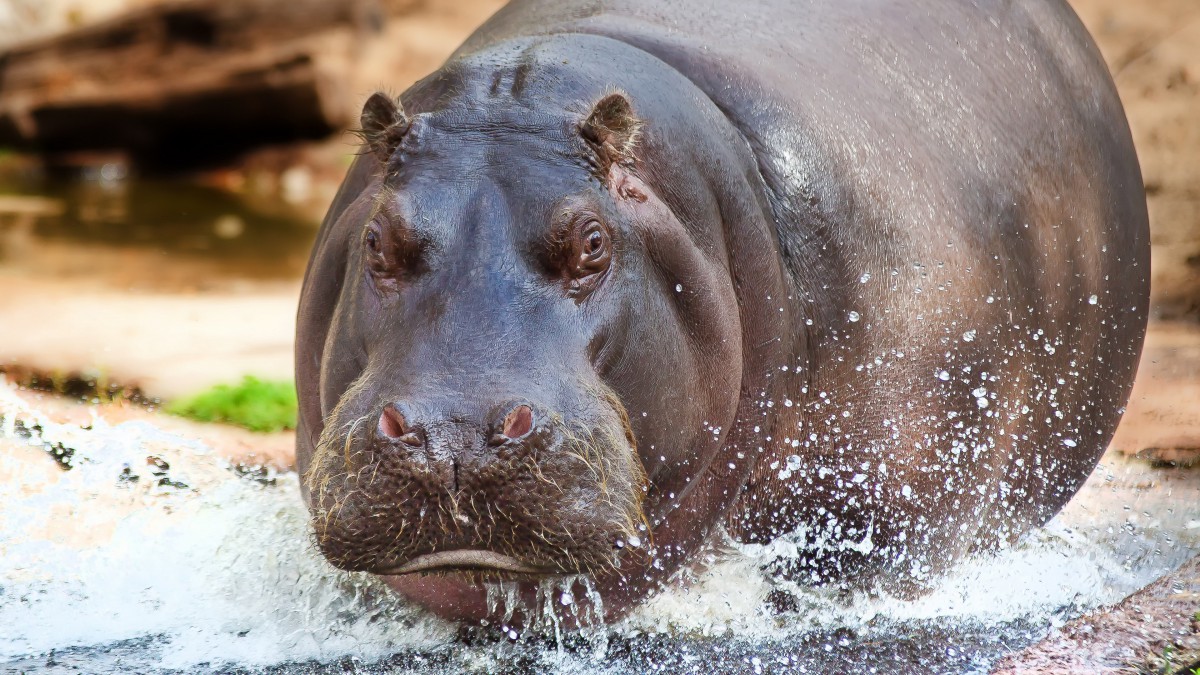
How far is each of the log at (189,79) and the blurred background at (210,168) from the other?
20 mm

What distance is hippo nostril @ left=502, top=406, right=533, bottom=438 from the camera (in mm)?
2990

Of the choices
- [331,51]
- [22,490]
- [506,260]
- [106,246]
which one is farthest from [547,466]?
[331,51]

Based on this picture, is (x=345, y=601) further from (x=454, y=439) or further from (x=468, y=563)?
(x=454, y=439)

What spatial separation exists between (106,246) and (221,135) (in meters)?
4.85

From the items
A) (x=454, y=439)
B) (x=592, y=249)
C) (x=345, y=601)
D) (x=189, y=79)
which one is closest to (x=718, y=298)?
(x=592, y=249)

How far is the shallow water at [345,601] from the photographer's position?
12.8 ft

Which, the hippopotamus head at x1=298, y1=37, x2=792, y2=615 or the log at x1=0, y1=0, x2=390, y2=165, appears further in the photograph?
the log at x1=0, y1=0, x2=390, y2=165

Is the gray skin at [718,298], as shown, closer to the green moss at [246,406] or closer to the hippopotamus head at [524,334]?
the hippopotamus head at [524,334]

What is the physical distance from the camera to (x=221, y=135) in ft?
51.6

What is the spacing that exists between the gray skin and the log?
10540 millimetres

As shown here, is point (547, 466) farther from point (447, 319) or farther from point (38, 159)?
point (38, 159)

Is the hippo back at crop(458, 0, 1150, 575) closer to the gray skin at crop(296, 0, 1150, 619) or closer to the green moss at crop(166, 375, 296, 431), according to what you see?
the gray skin at crop(296, 0, 1150, 619)

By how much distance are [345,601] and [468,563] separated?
1.27 meters

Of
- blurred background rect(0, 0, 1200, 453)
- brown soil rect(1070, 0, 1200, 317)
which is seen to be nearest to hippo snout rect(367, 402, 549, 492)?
blurred background rect(0, 0, 1200, 453)
